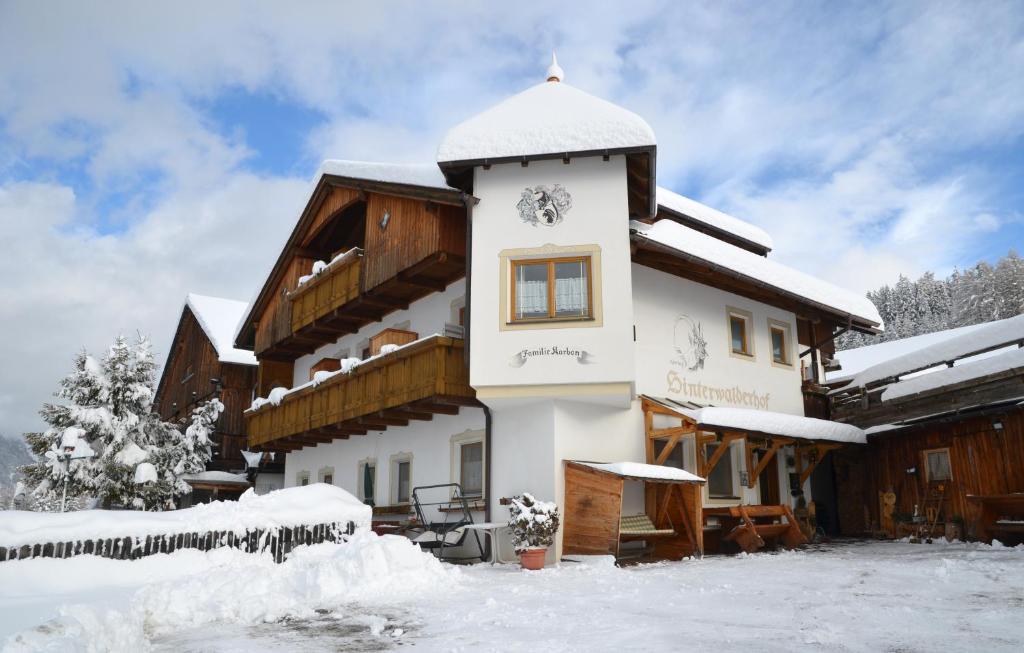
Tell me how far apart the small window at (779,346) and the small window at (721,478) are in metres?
3.57

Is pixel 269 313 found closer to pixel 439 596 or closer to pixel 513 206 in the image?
pixel 513 206

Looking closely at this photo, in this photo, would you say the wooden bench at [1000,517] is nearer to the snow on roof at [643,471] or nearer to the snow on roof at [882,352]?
the snow on roof at [643,471]

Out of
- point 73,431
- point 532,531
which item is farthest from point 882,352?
point 73,431

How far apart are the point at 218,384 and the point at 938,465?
26206 millimetres

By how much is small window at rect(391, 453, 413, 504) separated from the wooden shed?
5705mm

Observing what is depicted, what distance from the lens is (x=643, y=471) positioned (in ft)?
46.9

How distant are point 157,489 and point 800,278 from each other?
21296 millimetres

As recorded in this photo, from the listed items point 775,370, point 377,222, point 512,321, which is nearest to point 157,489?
point 377,222

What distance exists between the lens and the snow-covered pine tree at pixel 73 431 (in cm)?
2586

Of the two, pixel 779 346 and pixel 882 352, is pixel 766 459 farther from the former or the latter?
pixel 882 352

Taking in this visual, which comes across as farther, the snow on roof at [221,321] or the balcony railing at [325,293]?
the snow on roof at [221,321]

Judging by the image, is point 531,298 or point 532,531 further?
point 531,298

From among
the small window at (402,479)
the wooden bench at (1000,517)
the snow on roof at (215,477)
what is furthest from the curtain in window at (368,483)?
the wooden bench at (1000,517)

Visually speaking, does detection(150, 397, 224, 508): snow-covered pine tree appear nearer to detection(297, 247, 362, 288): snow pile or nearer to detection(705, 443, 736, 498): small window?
detection(297, 247, 362, 288): snow pile
